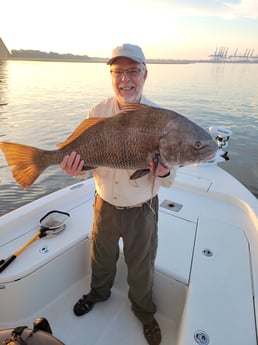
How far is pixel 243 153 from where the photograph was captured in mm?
10992

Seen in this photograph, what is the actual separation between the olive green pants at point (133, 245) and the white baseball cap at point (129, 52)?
1150 mm

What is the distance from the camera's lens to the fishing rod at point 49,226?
2688 millimetres

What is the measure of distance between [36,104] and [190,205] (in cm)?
1635

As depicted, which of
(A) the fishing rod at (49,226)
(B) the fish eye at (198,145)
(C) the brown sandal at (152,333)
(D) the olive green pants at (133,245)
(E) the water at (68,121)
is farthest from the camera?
(E) the water at (68,121)

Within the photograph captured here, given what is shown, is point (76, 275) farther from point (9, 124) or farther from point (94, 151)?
point (9, 124)

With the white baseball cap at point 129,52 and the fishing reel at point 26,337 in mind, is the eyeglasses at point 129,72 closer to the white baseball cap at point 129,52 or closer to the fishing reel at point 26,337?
the white baseball cap at point 129,52

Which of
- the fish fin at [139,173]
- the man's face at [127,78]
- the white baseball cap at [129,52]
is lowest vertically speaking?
the fish fin at [139,173]

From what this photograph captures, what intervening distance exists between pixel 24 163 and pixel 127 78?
102cm

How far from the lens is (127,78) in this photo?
203cm

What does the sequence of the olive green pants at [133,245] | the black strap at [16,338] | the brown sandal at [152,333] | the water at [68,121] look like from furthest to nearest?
the water at [68,121] < the brown sandal at [152,333] < the olive green pants at [133,245] < the black strap at [16,338]

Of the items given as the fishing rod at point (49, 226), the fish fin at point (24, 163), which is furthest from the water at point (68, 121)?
the fish fin at point (24, 163)

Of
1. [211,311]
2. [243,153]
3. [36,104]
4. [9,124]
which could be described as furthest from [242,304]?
[36,104]

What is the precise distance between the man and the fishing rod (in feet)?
2.18

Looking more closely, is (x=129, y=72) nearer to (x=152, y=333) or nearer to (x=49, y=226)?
(x=49, y=226)
